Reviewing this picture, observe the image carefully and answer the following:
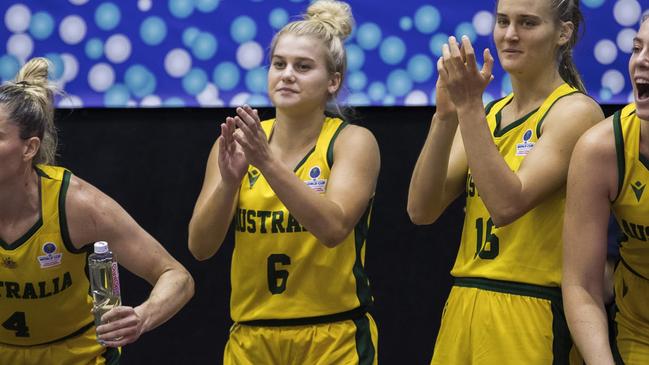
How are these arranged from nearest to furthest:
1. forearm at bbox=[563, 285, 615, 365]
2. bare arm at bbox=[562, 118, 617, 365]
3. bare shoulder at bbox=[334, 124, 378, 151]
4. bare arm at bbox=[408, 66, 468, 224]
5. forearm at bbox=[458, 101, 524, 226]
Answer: forearm at bbox=[563, 285, 615, 365] → bare arm at bbox=[562, 118, 617, 365] → forearm at bbox=[458, 101, 524, 226] → bare arm at bbox=[408, 66, 468, 224] → bare shoulder at bbox=[334, 124, 378, 151]

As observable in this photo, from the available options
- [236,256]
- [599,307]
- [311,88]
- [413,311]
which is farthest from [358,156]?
[413,311]

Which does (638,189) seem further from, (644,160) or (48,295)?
(48,295)

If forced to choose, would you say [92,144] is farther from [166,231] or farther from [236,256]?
[236,256]

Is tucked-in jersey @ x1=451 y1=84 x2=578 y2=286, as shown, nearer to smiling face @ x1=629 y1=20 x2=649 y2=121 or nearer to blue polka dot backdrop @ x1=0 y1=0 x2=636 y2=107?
smiling face @ x1=629 y1=20 x2=649 y2=121

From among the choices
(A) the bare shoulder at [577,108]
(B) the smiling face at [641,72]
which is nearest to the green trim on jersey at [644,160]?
(B) the smiling face at [641,72]

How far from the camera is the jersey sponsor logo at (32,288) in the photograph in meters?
3.32

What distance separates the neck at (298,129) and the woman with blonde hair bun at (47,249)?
0.56m

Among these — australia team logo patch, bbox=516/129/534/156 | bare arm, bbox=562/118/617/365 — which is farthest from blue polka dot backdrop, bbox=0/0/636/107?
bare arm, bbox=562/118/617/365

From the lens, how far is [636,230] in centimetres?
290

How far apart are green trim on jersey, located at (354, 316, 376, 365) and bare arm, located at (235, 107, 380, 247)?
308 millimetres

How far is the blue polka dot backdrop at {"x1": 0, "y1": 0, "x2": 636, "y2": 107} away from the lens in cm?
441

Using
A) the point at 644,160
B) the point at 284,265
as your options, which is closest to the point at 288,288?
the point at 284,265

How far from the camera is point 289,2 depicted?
4.43 m

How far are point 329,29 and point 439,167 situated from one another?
2.28 feet
